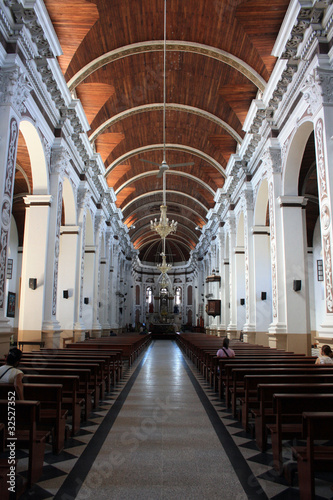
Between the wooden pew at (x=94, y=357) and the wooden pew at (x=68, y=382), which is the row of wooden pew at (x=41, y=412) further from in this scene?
the wooden pew at (x=94, y=357)

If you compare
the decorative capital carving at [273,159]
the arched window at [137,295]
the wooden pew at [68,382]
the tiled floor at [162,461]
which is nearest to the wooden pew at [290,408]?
the tiled floor at [162,461]

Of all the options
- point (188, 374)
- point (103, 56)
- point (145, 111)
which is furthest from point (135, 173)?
point (188, 374)

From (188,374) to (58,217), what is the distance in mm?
5622

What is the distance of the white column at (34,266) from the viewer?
10.6 m

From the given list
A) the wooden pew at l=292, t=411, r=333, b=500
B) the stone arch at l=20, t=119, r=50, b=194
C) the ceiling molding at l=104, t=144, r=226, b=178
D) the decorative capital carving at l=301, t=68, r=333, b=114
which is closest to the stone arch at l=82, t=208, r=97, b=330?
the ceiling molding at l=104, t=144, r=226, b=178

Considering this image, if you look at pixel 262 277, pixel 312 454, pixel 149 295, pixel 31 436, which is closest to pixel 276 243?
pixel 262 277

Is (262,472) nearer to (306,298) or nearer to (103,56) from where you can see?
(306,298)

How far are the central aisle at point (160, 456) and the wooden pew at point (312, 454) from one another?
16.3 inches

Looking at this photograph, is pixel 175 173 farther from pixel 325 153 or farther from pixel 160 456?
pixel 160 456

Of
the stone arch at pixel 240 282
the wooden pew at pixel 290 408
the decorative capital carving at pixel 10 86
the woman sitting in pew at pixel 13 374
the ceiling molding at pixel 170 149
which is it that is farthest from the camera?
the ceiling molding at pixel 170 149

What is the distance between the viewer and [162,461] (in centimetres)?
399

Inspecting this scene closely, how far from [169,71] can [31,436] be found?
44.6 ft

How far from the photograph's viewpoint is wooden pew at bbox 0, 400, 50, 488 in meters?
3.39

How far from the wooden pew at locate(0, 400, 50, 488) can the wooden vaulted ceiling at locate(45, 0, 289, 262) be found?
9.78 metres
